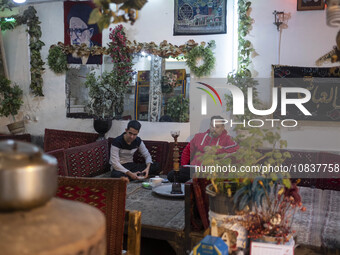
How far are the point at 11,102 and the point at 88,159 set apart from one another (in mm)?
2654

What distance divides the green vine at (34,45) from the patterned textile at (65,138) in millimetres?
947

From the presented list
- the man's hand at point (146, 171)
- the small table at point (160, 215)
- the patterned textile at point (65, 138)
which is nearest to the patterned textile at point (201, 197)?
the small table at point (160, 215)

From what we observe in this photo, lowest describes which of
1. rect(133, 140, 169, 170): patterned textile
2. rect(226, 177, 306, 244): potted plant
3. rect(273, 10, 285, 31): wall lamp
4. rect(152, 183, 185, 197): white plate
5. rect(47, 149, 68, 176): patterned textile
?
rect(152, 183, 185, 197): white plate

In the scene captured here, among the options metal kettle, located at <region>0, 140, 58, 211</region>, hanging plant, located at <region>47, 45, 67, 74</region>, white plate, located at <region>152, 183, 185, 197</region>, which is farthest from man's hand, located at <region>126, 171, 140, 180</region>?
metal kettle, located at <region>0, 140, 58, 211</region>

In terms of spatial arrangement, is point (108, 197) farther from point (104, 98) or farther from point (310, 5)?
point (310, 5)

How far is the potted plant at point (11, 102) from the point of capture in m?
7.07

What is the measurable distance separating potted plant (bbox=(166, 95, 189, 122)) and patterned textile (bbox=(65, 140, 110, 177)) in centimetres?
125

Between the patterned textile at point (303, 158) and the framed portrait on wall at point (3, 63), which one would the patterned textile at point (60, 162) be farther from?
the framed portrait on wall at point (3, 63)

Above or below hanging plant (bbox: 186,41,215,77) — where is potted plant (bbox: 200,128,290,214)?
below

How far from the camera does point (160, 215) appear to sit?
3.50 metres

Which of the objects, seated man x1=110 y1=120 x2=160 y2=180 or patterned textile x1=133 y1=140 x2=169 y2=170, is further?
patterned textile x1=133 y1=140 x2=169 y2=170

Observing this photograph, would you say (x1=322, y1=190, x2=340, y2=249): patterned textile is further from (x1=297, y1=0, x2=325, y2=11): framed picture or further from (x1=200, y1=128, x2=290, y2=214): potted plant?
(x1=297, y1=0, x2=325, y2=11): framed picture

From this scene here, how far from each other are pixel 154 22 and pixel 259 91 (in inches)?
85.1

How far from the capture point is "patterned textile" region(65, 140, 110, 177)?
497cm
